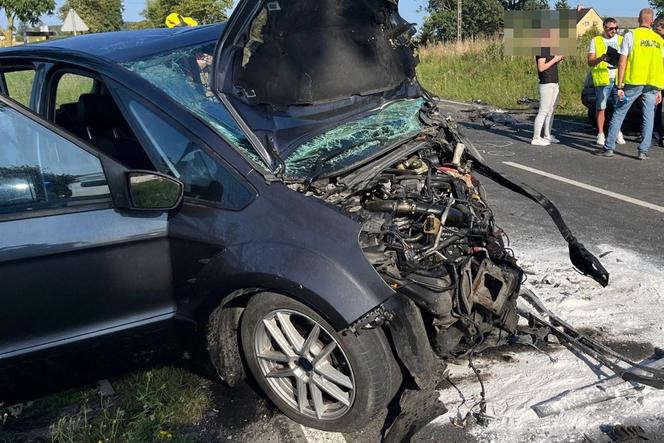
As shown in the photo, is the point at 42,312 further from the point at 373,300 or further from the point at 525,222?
the point at 525,222

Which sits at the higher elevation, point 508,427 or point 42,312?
point 42,312

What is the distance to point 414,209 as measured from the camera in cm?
297

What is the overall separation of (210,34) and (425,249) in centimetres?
201

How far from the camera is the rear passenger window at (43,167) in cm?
276

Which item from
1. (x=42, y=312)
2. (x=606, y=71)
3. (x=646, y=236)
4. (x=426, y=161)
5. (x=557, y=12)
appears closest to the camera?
(x=42, y=312)

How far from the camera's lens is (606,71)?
896 centimetres

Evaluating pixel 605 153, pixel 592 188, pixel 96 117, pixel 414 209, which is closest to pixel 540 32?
pixel 605 153

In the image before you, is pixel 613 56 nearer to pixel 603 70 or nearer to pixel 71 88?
pixel 603 70

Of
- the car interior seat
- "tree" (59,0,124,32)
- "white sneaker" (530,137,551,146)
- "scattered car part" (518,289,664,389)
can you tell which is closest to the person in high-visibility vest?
"white sneaker" (530,137,551,146)

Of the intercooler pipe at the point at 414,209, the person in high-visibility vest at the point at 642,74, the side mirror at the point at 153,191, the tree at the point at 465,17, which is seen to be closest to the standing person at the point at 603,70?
the person in high-visibility vest at the point at 642,74

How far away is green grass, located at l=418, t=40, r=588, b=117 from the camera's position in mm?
14855

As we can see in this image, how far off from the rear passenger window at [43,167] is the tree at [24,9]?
29391 millimetres

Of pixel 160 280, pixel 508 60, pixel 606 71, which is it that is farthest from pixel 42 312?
pixel 508 60

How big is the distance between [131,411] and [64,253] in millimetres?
912
